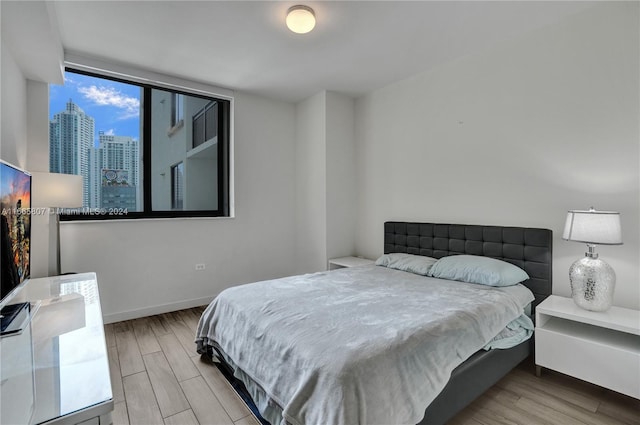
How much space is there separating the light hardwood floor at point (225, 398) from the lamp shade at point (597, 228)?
1.00m

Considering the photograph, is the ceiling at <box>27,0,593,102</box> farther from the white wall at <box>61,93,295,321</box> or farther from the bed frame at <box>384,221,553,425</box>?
the bed frame at <box>384,221,553,425</box>

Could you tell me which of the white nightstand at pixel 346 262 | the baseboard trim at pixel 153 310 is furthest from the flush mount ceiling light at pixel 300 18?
the baseboard trim at pixel 153 310

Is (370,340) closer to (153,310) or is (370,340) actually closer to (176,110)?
(153,310)

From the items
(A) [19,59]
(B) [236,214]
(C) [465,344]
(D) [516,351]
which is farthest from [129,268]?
(D) [516,351]

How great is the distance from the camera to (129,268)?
129 inches

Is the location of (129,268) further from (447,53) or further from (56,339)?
(447,53)

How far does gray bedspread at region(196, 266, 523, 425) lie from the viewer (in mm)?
1298

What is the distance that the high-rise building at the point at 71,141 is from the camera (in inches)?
118

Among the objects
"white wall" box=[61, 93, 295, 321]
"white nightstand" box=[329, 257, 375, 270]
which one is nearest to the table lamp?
"white nightstand" box=[329, 257, 375, 270]

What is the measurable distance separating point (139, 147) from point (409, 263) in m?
3.19

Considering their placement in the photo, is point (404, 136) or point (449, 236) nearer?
point (449, 236)

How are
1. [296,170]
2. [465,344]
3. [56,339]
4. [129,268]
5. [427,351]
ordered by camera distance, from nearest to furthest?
[56,339] → [427,351] → [465,344] → [129,268] → [296,170]

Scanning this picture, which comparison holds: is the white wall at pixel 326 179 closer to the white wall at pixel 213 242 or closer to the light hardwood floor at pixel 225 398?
the white wall at pixel 213 242

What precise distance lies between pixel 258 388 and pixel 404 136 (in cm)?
297
